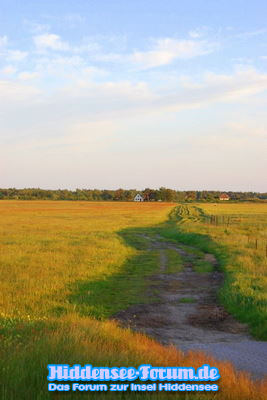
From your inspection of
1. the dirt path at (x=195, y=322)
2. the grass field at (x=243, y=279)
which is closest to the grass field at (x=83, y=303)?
the grass field at (x=243, y=279)

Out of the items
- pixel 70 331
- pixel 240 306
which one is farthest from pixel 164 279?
pixel 70 331

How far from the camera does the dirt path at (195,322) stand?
8.67 meters

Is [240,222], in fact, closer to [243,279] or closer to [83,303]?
[243,279]

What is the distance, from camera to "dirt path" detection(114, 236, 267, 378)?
28.4ft

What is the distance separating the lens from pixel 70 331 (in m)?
7.54

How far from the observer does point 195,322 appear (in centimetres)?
1159

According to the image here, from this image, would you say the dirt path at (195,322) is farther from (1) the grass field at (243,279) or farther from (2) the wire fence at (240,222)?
(2) the wire fence at (240,222)

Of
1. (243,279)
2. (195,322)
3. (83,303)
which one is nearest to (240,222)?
(243,279)

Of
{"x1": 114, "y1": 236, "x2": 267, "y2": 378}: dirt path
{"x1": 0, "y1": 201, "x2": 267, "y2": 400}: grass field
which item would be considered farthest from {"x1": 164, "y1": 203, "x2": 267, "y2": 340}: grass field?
{"x1": 114, "y1": 236, "x2": 267, "y2": 378}: dirt path

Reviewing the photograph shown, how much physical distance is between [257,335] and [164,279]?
743 cm

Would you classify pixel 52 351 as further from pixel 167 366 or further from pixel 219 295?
pixel 219 295

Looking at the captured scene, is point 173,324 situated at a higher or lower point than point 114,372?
lower

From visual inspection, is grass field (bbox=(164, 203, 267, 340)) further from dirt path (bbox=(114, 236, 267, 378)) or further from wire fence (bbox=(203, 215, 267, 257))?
wire fence (bbox=(203, 215, 267, 257))

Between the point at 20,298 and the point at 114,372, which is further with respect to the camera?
the point at 20,298
